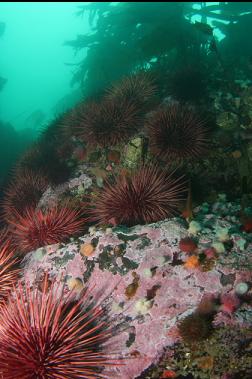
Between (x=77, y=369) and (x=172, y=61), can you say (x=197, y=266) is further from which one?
(x=172, y=61)

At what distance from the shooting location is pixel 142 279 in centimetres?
437

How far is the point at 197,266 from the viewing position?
4.19m

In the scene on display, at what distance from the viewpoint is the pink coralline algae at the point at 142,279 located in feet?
12.7

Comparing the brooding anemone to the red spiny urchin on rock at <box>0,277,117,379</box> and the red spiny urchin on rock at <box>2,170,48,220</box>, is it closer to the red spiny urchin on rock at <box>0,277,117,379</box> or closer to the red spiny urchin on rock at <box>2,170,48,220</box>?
the red spiny urchin on rock at <box>2,170,48,220</box>

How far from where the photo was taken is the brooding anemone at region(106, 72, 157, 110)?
8133mm

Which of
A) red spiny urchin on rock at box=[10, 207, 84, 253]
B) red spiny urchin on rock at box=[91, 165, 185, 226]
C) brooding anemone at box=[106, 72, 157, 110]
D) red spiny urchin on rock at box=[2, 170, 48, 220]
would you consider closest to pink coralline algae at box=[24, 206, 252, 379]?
red spiny urchin on rock at box=[10, 207, 84, 253]

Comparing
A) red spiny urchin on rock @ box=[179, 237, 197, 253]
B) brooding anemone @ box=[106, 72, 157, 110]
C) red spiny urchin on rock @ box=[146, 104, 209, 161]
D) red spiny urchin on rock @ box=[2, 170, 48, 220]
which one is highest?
brooding anemone @ box=[106, 72, 157, 110]

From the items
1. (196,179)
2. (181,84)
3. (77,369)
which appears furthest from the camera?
(181,84)

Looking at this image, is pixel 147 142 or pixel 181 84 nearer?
pixel 147 142

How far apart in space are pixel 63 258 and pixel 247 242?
2.83 metres

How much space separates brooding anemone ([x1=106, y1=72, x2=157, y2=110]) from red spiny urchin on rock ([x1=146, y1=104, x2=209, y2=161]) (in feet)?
5.19

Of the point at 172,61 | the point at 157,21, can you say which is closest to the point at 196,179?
the point at 172,61

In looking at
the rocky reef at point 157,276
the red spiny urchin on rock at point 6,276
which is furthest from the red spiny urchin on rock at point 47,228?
the red spiny urchin on rock at point 6,276

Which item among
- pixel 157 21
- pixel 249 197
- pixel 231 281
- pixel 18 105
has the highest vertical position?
pixel 157 21
